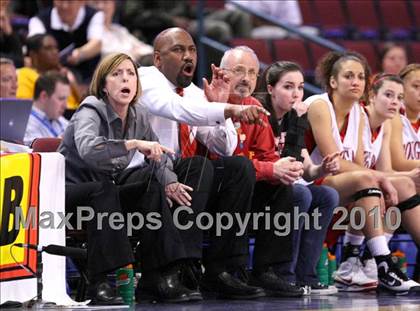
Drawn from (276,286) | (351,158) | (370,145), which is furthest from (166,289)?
(370,145)

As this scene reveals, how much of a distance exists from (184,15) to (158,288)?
665cm

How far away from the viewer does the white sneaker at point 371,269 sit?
6.83 metres

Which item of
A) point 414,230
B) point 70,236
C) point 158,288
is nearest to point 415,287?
point 414,230

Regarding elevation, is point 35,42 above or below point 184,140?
above

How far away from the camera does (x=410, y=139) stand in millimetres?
7586

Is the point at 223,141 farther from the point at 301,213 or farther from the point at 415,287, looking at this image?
the point at 415,287

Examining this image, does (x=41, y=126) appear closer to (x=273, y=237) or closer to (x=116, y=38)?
(x=273, y=237)

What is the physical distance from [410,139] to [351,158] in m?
0.71

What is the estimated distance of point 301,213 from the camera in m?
6.41

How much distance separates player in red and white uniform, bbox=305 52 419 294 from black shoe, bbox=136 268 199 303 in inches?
53.2

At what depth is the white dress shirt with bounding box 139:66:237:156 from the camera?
19.2ft

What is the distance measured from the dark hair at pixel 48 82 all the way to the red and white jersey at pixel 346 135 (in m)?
2.07

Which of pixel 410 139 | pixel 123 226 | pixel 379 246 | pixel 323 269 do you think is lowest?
pixel 323 269

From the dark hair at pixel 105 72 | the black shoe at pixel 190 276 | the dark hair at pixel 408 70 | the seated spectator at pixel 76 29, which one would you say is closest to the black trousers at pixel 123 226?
the black shoe at pixel 190 276
